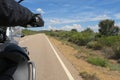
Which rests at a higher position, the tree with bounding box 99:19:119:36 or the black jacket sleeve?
the black jacket sleeve

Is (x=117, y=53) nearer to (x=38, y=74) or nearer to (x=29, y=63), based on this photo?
(x=38, y=74)

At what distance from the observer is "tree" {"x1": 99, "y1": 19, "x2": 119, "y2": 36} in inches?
3074

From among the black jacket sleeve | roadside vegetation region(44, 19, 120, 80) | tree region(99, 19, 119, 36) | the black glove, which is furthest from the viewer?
tree region(99, 19, 119, 36)

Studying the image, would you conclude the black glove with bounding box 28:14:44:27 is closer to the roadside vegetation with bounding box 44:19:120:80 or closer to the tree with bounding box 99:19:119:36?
the roadside vegetation with bounding box 44:19:120:80

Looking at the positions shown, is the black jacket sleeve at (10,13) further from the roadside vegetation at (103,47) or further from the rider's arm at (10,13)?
the roadside vegetation at (103,47)

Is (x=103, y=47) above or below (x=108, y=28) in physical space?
above

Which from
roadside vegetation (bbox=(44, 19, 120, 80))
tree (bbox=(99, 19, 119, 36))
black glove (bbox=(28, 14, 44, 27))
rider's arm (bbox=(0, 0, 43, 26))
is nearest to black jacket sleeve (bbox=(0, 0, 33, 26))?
rider's arm (bbox=(0, 0, 43, 26))

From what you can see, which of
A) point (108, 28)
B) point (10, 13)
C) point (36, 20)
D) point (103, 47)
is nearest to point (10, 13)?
point (10, 13)

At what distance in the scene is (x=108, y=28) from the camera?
7869 centimetres

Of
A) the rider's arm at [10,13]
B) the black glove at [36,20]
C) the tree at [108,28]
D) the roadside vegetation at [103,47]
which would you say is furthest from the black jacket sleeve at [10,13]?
the tree at [108,28]

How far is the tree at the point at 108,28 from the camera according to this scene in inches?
3074

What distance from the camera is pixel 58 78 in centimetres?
1230

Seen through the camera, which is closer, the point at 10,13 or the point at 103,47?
the point at 10,13

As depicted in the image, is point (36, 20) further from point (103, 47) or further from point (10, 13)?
point (103, 47)
